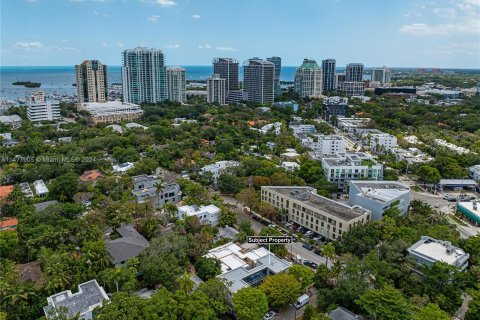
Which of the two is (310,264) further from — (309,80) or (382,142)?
(309,80)

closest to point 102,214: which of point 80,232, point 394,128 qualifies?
point 80,232

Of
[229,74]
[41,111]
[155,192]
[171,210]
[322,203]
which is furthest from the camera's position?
[229,74]

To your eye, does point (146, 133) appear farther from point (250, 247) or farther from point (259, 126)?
point (250, 247)

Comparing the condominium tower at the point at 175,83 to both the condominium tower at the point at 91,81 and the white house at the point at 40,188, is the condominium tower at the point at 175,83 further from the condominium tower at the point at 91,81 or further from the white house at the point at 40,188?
the white house at the point at 40,188

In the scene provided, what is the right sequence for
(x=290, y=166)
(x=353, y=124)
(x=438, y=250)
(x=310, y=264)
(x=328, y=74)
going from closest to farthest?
(x=438, y=250) → (x=310, y=264) → (x=290, y=166) → (x=353, y=124) → (x=328, y=74)

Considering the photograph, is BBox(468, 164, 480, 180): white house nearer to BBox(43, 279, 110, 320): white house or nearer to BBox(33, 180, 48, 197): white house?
BBox(43, 279, 110, 320): white house

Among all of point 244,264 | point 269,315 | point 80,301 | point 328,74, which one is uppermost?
point 328,74

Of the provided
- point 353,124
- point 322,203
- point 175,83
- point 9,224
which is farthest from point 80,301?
point 175,83

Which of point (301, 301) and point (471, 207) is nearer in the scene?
point (301, 301)

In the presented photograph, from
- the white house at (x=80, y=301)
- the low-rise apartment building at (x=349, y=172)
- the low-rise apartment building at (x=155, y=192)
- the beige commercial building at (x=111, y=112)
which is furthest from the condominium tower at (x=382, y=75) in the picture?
the white house at (x=80, y=301)
